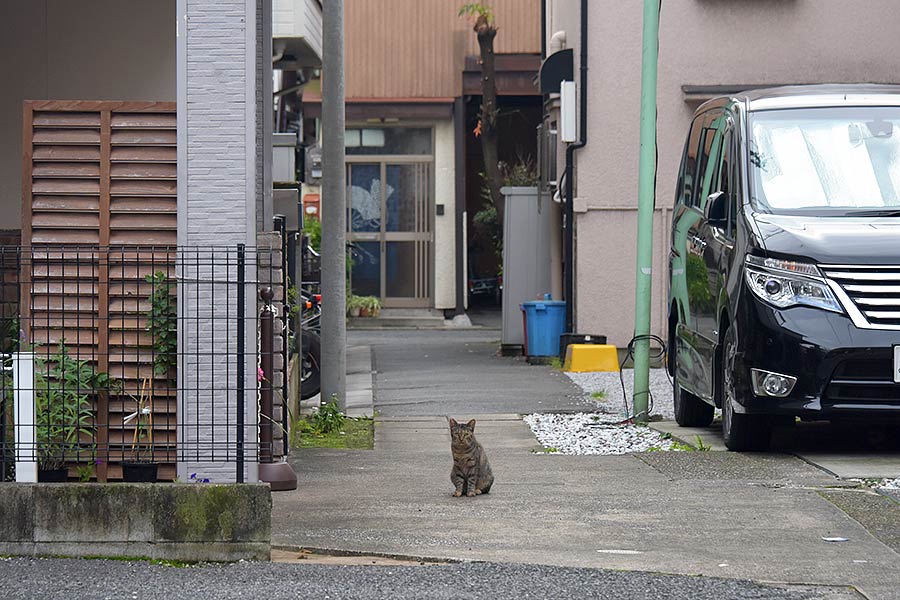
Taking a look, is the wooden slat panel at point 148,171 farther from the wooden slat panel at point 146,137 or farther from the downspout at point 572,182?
the downspout at point 572,182

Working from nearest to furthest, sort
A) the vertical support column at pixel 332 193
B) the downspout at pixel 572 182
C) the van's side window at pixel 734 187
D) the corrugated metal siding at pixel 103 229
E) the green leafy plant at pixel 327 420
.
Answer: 1. the corrugated metal siding at pixel 103 229
2. the van's side window at pixel 734 187
3. the green leafy plant at pixel 327 420
4. the vertical support column at pixel 332 193
5. the downspout at pixel 572 182

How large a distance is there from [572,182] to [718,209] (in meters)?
8.55

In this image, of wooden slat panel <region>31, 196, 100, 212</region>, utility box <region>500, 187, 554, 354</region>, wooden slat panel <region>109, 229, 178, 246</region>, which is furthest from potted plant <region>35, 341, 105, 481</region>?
utility box <region>500, 187, 554, 354</region>

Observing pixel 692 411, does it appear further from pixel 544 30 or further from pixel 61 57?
pixel 544 30

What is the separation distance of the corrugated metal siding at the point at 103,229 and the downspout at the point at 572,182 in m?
10.8

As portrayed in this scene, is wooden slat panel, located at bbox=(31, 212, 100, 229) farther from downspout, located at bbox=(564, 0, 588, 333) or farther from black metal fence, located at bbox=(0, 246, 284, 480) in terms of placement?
downspout, located at bbox=(564, 0, 588, 333)

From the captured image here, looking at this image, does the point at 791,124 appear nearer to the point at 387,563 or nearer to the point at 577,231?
the point at 387,563

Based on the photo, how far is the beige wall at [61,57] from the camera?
1220 cm

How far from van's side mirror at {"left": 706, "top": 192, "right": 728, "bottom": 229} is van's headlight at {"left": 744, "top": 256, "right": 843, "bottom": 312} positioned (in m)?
0.89

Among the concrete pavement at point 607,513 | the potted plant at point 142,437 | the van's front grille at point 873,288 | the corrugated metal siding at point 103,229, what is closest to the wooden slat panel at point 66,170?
the corrugated metal siding at point 103,229

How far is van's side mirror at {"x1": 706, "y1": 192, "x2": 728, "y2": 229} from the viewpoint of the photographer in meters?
10.4

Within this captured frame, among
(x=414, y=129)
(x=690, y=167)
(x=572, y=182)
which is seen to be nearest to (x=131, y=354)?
(x=690, y=167)

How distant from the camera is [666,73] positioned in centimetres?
1855

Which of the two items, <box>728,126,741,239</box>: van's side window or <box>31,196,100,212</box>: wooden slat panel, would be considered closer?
<box>31,196,100,212</box>: wooden slat panel
